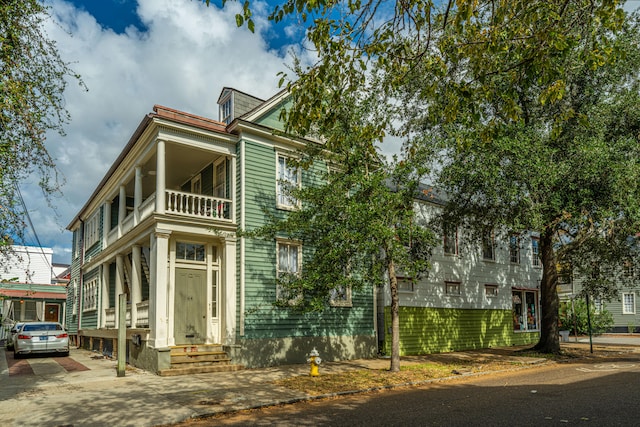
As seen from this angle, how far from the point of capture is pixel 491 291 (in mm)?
24062

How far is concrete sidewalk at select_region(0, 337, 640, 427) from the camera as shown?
865 centimetres

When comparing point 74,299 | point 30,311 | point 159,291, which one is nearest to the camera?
point 159,291

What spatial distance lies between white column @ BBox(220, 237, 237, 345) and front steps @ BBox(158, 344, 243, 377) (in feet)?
1.88

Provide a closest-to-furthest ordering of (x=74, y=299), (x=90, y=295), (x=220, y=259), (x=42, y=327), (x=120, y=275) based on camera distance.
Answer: (x=220, y=259), (x=120, y=275), (x=42, y=327), (x=90, y=295), (x=74, y=299)

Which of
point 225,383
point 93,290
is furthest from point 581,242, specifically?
point 93,290

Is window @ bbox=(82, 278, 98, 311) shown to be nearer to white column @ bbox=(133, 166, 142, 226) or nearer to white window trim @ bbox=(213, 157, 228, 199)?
white column @ bbox=(133, 166, 142, 226)

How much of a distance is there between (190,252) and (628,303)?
3549cm

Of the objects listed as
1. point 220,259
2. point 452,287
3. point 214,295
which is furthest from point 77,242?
point 452,287

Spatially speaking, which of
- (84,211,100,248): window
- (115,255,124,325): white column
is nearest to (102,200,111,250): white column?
(84,211,100,248): window

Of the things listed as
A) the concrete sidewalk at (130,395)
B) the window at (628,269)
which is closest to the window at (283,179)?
the concrete sidewalk at (130,395)

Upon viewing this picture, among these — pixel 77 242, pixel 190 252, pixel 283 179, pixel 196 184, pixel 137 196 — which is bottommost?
pixel 190 252

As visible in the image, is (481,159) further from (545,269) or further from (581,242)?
(545,269)

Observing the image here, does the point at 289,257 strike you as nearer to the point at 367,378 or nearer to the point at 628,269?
the point at 367,378

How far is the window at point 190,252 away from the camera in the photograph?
16.1 m
